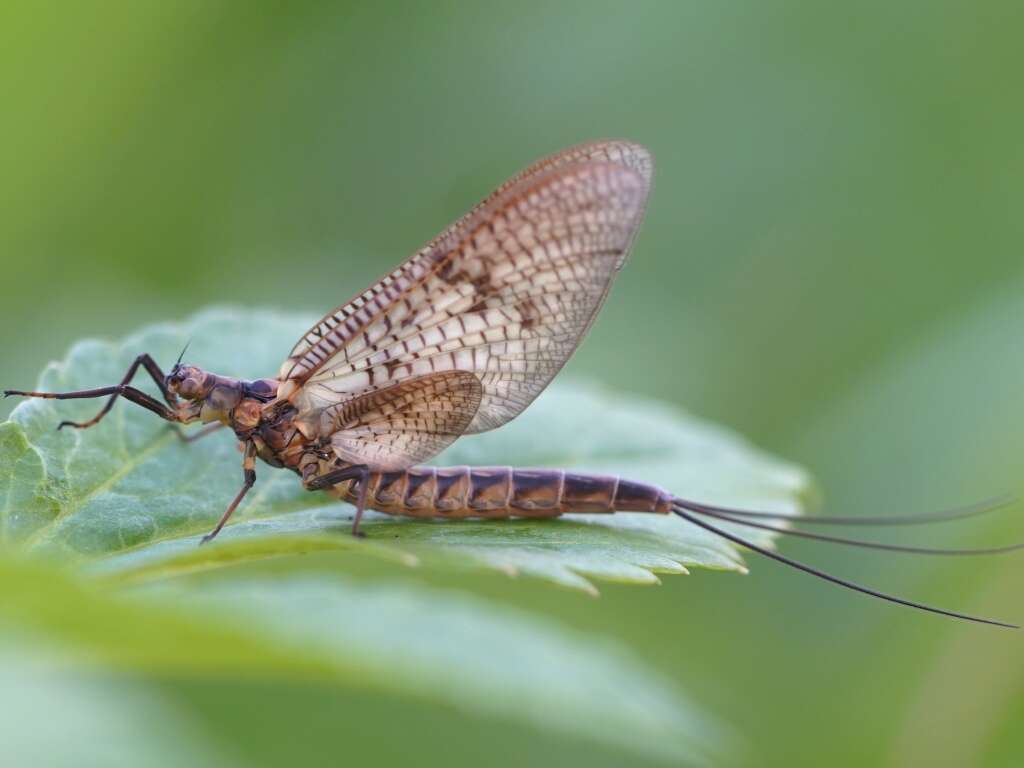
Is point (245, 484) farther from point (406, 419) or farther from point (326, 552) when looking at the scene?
point (406, 419)

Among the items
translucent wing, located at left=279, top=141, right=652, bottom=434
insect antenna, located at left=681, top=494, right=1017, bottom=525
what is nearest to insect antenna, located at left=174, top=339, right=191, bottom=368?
translucent wing, located at left=279, top=141, right=652, bottom=434

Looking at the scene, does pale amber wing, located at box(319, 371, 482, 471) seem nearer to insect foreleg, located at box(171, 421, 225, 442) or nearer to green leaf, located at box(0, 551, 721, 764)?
insect foreleg, located at box(171, 421, 225, 442)

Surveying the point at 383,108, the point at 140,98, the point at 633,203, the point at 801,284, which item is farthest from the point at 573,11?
the point at 633,203

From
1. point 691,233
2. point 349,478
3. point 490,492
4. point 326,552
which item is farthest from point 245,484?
point 691,233

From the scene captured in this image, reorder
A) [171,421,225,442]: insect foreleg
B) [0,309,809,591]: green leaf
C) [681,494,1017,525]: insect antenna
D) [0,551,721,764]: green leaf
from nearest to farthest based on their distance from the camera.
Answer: [0,551,721,764]: green leaf < [0,309,809,591]: green leaf < [681,494,1017,525]: insect antenna < [171,421,225,442]: insect foreleg

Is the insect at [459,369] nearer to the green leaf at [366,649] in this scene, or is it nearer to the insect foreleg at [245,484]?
the insect foreleg at [245,484]

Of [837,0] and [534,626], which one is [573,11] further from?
[534,626]

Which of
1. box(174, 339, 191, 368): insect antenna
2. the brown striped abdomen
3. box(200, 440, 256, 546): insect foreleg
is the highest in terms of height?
box(174, 339, 191, 368): insect antenna
